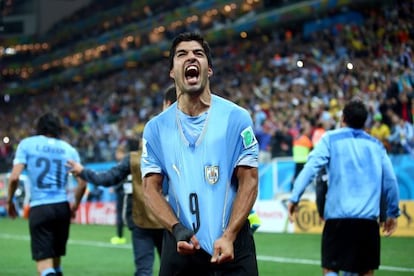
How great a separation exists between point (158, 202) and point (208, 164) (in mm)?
369

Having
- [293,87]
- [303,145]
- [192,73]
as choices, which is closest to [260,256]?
[303,145]

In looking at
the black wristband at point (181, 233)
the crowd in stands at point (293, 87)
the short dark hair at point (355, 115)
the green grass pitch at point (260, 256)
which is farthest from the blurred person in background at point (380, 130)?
the black wristband at point (181, 233)

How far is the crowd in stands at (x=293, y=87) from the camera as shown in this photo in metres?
19.7

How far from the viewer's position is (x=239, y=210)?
4652 mm

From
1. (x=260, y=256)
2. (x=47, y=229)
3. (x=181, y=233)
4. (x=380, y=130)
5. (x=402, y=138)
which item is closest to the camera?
(x=181, y=233)

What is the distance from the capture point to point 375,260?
735 cm

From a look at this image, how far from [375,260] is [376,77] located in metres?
14.4

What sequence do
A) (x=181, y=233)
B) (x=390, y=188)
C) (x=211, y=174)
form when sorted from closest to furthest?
(x=181, y=233) < (x=211, y=174) < (x=390, y=188)

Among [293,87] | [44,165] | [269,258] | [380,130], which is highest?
[293,87]

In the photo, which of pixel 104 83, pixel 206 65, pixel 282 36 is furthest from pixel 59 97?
pixel 206 65

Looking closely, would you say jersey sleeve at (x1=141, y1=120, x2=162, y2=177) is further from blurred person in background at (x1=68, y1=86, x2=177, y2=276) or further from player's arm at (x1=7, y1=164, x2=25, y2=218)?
player's arm at (x1=7, y1=164, x2=25, y2=218)

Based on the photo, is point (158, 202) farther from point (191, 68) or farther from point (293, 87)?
point (293, 87)

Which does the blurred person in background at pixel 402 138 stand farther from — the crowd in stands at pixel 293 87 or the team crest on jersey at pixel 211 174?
the team crest on jersey at pixel 211 174

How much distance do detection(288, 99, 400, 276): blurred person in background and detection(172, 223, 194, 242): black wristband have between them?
2747 millimetres
